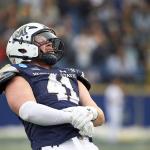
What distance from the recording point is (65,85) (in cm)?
532

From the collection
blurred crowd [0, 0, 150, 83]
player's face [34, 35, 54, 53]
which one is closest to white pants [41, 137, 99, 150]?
player's face [34, 35, 54, 53]

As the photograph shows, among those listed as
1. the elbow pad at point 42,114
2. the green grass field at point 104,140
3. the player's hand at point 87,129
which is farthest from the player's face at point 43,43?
the green grass field at point 104,140

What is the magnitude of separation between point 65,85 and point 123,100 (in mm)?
10750

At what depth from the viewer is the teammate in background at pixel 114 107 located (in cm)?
1554

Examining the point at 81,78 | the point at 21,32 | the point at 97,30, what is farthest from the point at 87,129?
the point at 97,30

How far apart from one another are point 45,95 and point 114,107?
10763 millimetres

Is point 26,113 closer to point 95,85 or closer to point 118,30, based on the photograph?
point 95,85

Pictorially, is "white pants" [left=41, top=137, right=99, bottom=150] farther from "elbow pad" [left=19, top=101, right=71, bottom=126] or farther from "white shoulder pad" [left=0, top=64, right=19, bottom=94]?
"white shoulder pad" [left=0, top=64, right=19, bottom=94]

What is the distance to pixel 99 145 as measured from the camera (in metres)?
13.9

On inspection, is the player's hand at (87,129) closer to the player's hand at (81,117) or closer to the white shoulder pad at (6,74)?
the player's hand at (81,117)

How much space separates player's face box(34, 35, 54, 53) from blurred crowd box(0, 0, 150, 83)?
9433mm

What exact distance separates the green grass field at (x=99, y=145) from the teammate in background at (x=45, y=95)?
7.06 m

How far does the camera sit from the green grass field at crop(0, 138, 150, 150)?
43.1 ft

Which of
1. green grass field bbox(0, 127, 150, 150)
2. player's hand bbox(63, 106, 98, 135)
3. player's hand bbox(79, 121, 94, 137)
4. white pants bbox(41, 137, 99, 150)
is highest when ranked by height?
player's hand bbox(63, 106, 98, 135)
